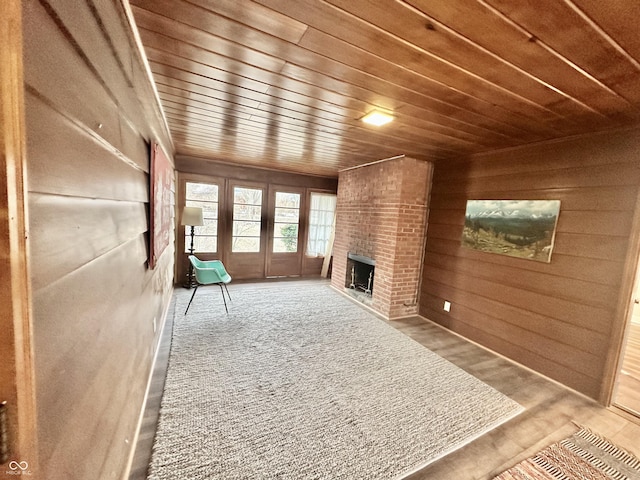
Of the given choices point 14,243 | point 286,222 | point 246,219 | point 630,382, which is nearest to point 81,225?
point 14,243

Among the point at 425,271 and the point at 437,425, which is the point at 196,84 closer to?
the point at 437,425

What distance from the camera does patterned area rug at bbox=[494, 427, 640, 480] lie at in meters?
1.49

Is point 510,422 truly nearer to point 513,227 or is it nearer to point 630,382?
point 630,382

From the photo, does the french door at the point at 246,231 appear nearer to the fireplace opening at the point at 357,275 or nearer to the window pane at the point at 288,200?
the window pane at the point at 288,200

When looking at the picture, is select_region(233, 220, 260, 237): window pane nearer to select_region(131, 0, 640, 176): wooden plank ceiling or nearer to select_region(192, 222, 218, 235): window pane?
select_region(192, 222, 218, 235): window pane

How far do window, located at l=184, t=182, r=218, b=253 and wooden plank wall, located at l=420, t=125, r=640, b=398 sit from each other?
4.05 metres

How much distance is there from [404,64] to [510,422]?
2.47 m

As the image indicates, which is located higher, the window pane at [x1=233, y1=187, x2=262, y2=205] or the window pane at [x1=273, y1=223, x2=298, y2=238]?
the window pane at [x1=233, y1=187, x2=262, y2=205]

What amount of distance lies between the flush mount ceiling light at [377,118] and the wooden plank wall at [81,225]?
156cm

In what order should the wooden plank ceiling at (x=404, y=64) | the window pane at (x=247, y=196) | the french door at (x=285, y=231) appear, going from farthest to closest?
the french door at (x=285, y=231)
the window pane at (x=247, y=196)
the wooden plank ceiling at (x=404, y=64)

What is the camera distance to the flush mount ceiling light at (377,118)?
209 centimetres

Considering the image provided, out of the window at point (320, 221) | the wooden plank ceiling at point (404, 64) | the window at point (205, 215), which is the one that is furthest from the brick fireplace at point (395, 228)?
the window at point (205, 215)

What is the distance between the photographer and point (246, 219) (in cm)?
515

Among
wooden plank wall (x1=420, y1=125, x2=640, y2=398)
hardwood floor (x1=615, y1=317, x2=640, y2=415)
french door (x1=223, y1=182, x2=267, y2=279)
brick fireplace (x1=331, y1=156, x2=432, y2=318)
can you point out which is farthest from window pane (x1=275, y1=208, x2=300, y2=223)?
hardwood floor (x1=615, y1=317, x2=640, y2=415)
